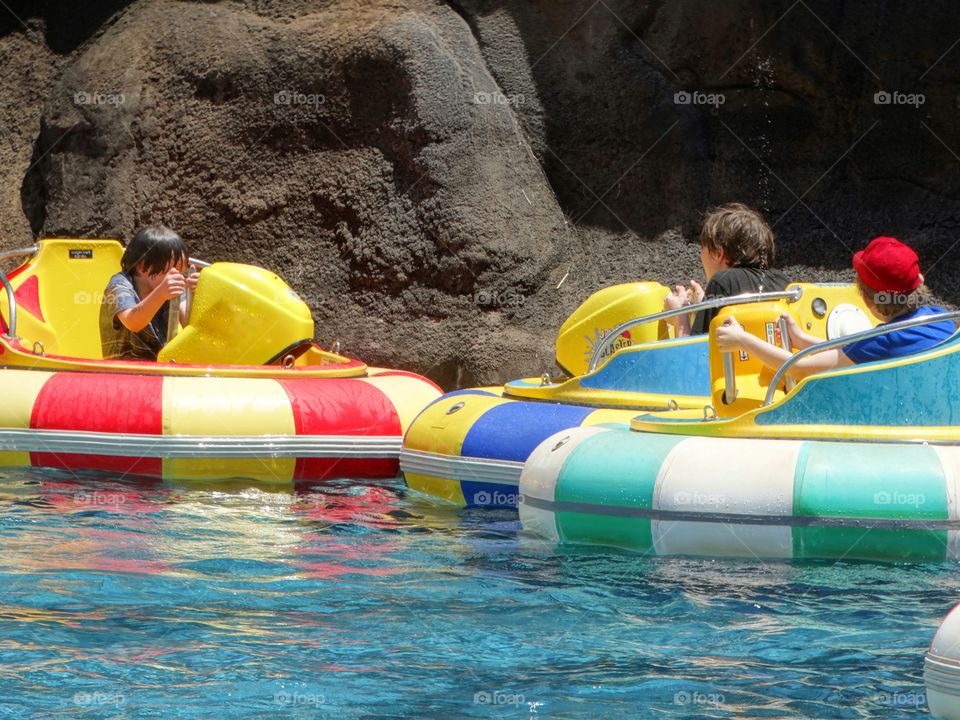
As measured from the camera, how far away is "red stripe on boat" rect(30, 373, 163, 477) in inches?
250

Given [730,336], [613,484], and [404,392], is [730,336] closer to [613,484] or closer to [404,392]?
[613,484]

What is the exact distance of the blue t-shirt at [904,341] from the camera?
471 centimetres

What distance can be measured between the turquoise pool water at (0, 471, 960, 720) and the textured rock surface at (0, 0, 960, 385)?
3.92m

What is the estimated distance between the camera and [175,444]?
20.7ft

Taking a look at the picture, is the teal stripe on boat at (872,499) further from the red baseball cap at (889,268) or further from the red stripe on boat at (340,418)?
the red stripe on boat at (340,418)

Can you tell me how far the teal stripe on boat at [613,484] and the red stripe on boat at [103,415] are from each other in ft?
7.38

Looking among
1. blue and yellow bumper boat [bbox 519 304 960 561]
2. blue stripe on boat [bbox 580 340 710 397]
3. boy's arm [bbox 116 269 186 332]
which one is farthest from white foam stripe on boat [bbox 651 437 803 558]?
boy's arm [bbox 116 269 186 332]

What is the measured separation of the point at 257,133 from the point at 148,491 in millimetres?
3951

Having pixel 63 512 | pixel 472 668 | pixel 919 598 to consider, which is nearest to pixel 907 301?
pixel 919 598

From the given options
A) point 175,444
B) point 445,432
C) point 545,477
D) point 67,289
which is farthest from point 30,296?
point 545,477

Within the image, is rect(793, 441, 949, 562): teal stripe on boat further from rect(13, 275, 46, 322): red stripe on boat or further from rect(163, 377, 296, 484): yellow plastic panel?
rect(13, 275, 46, 322): red stripe on boat

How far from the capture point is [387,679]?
3412mm

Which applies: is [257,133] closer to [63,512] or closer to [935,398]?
[63,512]

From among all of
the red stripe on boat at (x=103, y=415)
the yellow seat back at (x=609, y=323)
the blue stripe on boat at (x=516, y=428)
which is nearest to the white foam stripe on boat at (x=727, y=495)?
the blue stripe on boat at (x=516, y=428)
